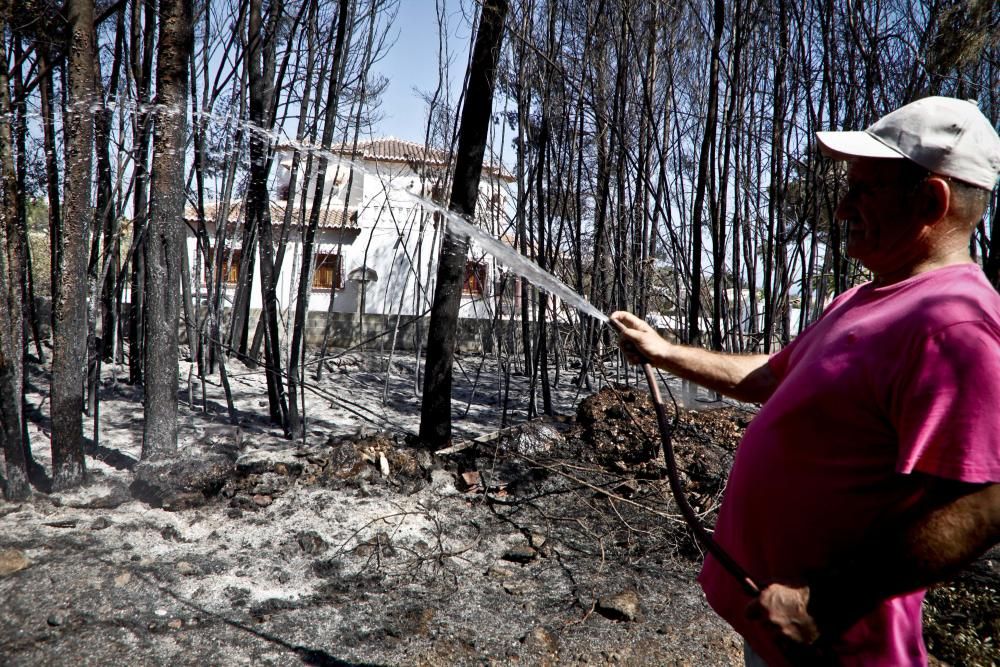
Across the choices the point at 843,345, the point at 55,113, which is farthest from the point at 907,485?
the point at 55,113

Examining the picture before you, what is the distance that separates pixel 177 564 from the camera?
3.27 meters

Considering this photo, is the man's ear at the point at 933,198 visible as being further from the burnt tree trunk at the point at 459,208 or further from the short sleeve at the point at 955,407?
the burnt tree trunk at the point at 459,208

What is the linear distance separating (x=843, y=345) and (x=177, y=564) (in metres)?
3.13

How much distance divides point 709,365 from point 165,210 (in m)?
3.39

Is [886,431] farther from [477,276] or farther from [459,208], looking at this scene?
[477,276]

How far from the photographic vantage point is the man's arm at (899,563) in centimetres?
102

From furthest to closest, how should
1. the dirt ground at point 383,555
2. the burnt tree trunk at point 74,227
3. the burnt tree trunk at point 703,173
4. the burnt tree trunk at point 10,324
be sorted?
the burnt tree trunk at point 703,173, the burnt tree trunk at point 74,227, the burnt tree trunk at point 10,324, the dirt ground at point 383,555

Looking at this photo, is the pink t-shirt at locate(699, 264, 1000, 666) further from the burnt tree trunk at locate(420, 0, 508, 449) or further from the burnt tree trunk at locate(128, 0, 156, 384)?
the burnt tree trunk at locate(128, 0, 156, 384)

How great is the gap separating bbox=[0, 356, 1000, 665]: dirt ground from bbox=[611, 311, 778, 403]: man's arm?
1450 millimetres

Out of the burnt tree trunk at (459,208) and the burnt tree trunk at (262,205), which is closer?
the burnt tree trunk at (459,208)

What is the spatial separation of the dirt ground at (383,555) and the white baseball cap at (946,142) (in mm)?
2170

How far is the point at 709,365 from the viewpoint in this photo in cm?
179

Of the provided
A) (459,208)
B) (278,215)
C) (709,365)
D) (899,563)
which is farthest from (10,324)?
(278,215)

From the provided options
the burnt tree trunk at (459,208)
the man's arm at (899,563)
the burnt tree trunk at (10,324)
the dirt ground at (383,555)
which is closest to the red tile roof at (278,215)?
the burnt tree trunk at (459,208)
